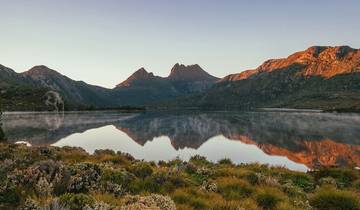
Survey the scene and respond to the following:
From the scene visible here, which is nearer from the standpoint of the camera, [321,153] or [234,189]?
[234,189]

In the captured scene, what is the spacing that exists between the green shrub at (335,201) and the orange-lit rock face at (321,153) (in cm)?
1720

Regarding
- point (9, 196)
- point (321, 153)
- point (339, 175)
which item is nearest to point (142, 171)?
point (9, 196)

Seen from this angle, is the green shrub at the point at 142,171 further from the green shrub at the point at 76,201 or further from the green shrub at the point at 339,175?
the green shrub at the point at 339,175

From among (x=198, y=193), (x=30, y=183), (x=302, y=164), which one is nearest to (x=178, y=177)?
(x=198, y=193)

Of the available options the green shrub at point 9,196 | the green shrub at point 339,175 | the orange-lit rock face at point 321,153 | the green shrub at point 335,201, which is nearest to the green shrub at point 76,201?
the green shrub at point 9,196

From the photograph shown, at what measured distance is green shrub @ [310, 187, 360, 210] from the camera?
480 inches

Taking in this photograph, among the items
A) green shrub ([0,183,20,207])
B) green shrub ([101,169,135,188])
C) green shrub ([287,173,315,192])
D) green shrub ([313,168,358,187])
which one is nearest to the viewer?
green shrub ([0,183,20,207])

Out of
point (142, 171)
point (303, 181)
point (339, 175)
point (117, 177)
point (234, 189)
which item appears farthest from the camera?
point (339, 175)

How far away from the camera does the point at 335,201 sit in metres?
12.5

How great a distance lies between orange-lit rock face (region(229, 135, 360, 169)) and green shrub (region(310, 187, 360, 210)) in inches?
677

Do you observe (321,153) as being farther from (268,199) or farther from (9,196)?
(9,196)

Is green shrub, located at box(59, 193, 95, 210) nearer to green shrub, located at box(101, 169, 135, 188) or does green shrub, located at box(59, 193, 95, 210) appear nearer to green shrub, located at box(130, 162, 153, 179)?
green shrub, located at box(101, 169, 135, 188)

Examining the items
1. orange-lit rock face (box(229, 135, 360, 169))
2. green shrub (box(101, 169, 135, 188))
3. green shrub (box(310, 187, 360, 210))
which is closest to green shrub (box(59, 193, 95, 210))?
green shrub (box(101, 169, 135, 188))

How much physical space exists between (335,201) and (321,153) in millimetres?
27507
